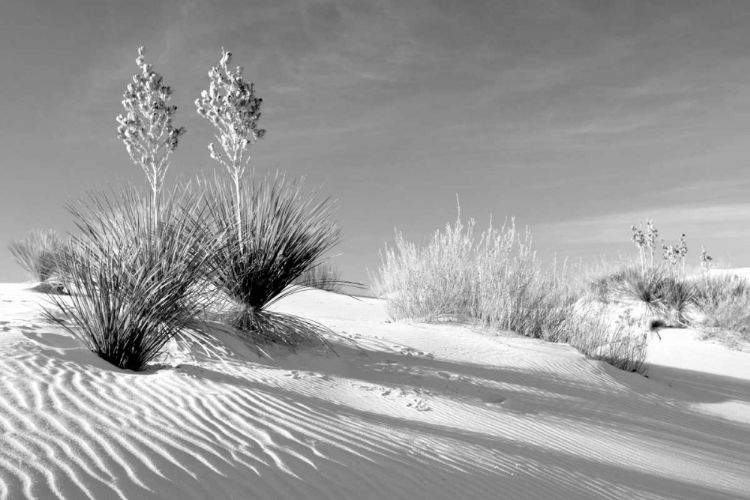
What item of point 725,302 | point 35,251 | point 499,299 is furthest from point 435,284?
point 35,251

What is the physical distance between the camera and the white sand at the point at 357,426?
2.46 metres

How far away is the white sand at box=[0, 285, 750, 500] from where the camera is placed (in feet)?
8.07

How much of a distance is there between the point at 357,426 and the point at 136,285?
99.2 inches

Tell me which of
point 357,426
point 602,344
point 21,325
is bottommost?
point 357,426

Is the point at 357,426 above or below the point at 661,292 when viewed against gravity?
below

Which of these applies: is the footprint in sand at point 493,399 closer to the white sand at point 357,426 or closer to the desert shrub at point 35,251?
the white sand at point 357,426

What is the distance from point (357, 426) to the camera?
11.6ft

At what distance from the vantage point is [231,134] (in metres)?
9.30

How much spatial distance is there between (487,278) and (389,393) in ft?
14.9

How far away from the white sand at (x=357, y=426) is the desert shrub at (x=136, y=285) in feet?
0.83

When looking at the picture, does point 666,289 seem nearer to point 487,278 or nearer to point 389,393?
point 487,278

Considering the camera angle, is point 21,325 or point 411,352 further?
point 411,352

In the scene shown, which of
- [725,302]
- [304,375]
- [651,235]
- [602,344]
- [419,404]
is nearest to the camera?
[419,404]

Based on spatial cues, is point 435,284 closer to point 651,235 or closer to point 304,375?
point 304,375
